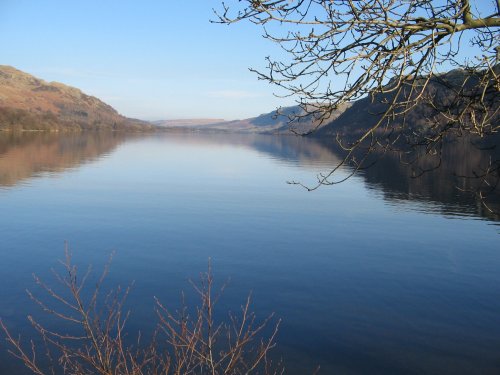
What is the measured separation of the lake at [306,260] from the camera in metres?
12.0

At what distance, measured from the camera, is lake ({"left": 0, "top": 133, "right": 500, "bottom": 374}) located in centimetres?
1200

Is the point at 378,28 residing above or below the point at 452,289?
above

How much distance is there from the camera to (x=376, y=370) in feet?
35.0

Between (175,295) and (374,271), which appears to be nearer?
(175,295)

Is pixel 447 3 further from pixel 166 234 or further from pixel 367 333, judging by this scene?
pixel 166 234

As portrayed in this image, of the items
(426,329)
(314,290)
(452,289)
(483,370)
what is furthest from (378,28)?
(452,289)

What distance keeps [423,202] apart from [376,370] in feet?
88.3

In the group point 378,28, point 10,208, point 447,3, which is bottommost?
point 10,208

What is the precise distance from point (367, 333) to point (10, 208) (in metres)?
23.3

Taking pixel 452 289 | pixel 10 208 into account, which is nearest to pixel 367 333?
pixel 452 289

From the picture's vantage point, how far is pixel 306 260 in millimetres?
19016

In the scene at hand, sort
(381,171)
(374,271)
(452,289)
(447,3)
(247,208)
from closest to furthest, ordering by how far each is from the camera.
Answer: (447,3) < (452,289) < (374,271) < (247,208) < (381,171)

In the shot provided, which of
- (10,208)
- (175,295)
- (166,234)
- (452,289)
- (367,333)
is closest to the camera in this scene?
(367,333)

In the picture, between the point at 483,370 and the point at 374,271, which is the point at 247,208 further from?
the point at 483,370
